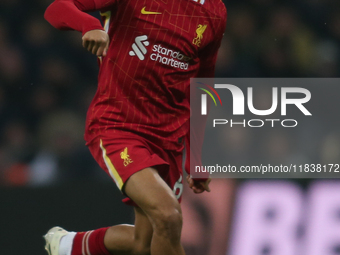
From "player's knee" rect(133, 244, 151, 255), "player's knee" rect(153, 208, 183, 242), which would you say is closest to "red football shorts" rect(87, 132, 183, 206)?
"player's knee" rect(153, 208, 183, 242)

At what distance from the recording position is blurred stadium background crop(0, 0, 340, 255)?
11.0 ft

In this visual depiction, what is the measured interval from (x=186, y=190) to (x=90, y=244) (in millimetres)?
885

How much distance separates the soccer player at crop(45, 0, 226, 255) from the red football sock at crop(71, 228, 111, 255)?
0.04ft

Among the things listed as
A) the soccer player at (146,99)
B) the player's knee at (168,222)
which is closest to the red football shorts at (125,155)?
the soccer player at (146,99)

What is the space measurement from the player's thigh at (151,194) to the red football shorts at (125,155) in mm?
35

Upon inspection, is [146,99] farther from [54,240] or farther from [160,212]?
[54,240]

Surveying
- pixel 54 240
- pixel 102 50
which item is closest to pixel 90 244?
pixel 54 240

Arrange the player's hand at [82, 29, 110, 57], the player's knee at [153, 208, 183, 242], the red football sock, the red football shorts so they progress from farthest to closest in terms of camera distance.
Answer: the red football sock < the red football shorts < the player's knee at [153, 208, 183, 242] < the player's hand at [82, 29, 110, 57]

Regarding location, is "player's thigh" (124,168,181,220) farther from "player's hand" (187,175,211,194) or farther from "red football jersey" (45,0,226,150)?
"player's hand" (187,175,211,194)

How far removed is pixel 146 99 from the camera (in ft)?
8.23

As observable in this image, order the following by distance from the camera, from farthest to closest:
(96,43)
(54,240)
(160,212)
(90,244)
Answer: (54,240) → (90,244) → (160,212) → (96,43)

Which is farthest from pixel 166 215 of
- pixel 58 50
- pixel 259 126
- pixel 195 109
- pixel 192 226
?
pixel 58 50

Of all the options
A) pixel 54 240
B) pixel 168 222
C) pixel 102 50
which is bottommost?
pixel 54 240

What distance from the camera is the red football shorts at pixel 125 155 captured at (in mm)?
2297
